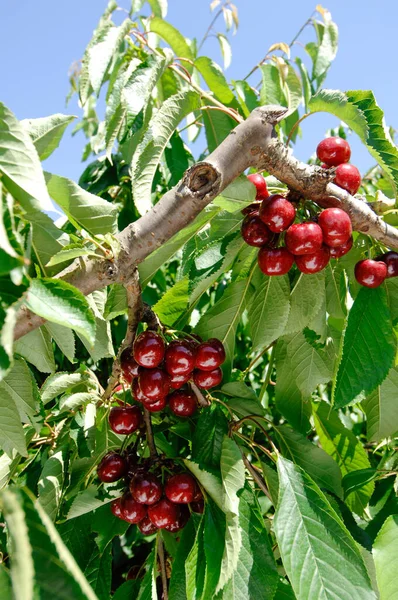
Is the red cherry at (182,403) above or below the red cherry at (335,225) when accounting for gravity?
below

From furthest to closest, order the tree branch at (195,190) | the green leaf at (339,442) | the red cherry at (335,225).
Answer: the green leaf at (339,442)
the red cherry at (335,225)
the tree branch at (195,190)

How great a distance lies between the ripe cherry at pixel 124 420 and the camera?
43.2 inches

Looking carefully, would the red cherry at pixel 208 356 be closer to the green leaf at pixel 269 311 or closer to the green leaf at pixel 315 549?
the green leaf at pixel 269 311

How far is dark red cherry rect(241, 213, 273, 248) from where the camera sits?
3.18 ft

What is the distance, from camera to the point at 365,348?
3.27 feet

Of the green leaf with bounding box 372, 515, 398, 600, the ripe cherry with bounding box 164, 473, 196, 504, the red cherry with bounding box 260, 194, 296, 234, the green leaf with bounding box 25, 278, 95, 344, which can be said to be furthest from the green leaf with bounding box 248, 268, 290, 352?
the green leaf with bounding box 25, 278, 95, 344

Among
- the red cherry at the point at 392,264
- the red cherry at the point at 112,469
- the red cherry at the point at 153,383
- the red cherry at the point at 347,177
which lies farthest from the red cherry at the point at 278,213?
the red cherry at the point at 112,469

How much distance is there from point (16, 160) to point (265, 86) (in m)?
1.11

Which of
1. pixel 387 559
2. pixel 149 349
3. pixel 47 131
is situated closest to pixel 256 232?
pixel 149 349

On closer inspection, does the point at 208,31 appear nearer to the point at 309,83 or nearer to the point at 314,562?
the point at 309,83

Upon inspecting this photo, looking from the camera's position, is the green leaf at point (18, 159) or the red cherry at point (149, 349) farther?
the red cherry at point (149, 349)

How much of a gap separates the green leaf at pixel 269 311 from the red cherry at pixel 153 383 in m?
0.21

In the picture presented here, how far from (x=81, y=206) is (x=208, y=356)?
38 cm

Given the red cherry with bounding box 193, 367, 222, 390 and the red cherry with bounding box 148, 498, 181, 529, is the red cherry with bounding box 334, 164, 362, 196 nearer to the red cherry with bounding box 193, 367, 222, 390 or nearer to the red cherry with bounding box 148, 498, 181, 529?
the red cherry with bounding box 193, 367, 222, 390
